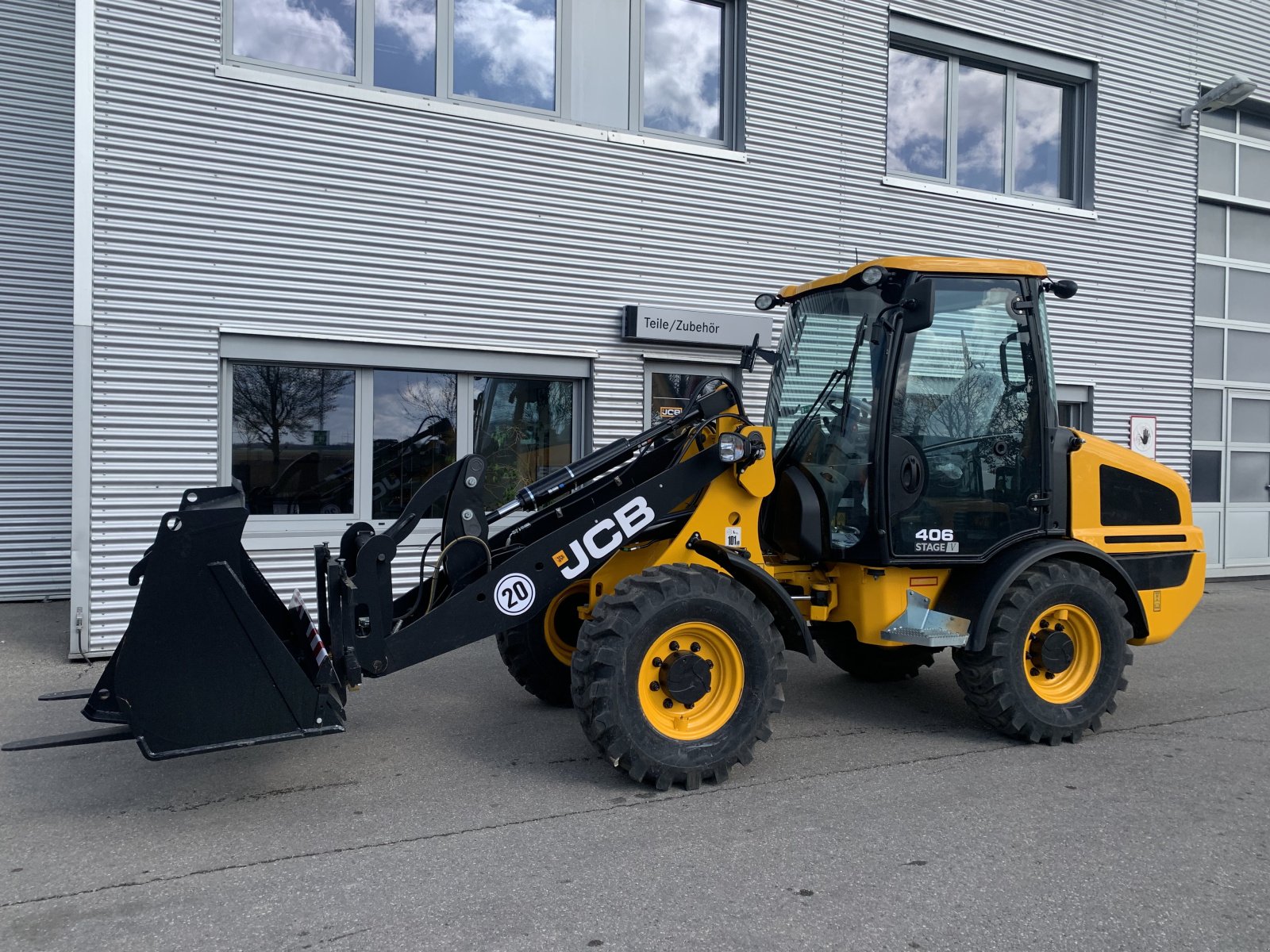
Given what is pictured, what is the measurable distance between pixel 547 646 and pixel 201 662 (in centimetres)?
228

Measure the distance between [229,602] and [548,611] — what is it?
7.05ft

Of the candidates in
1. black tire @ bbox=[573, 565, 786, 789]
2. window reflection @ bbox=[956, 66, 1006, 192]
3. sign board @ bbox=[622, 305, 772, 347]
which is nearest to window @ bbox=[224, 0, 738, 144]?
sign board @ bbox=[622, 305, 772, 347]

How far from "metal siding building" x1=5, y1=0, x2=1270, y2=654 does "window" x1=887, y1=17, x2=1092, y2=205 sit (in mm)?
233

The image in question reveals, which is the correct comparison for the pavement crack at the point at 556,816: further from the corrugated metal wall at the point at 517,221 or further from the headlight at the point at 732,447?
the corrugated metal wall at the point at 517,221

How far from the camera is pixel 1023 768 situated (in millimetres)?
5023

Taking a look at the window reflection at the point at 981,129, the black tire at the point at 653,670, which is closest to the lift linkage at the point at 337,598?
the black tire at the point at 653,670

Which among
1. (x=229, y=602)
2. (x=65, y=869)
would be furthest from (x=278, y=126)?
(x=65, y=869)

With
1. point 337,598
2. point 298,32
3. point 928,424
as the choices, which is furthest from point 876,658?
point 298,32

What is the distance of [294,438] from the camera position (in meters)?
8.22

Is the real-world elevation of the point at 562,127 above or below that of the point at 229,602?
above

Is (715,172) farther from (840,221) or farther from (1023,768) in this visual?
(1023,768)

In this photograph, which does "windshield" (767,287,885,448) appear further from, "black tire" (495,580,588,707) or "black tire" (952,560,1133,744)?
"black tire" (495,580,588,707)

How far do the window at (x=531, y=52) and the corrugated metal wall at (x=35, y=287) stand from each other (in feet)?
9.07

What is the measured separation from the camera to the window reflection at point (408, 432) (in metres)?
8.53
